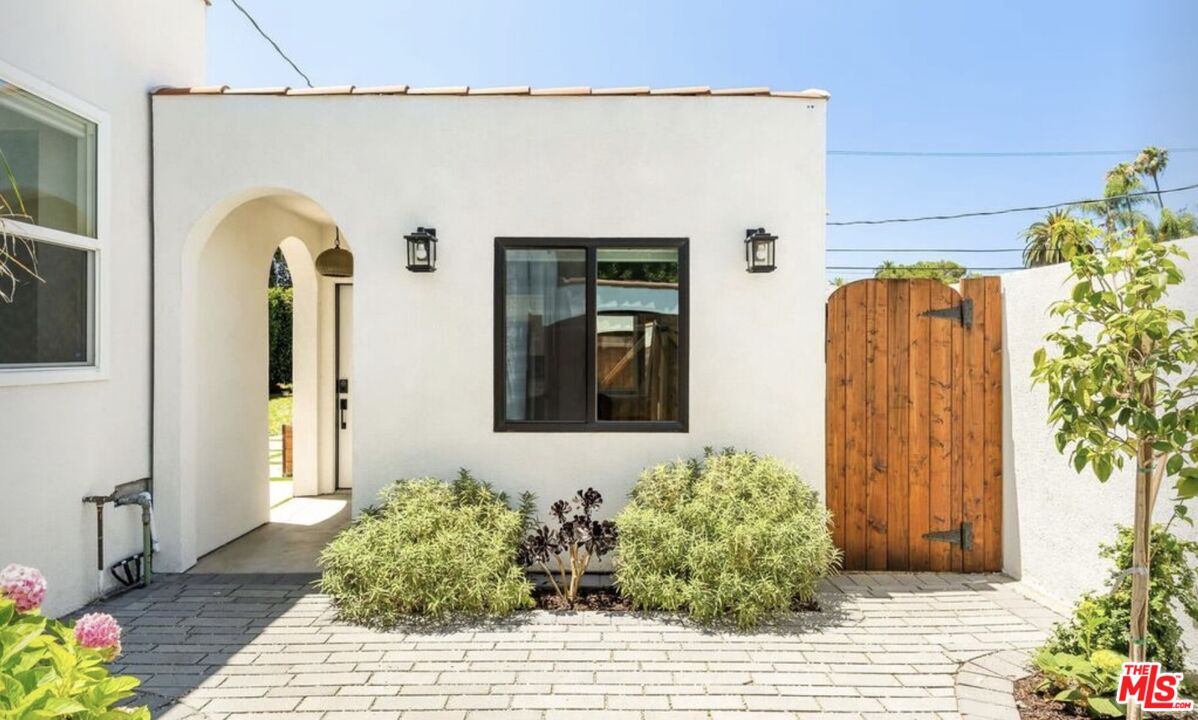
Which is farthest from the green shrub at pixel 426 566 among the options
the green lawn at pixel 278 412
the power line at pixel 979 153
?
the power line at pixel 979 153

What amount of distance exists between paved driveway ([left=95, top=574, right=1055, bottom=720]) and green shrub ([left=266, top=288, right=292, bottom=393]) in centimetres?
1159

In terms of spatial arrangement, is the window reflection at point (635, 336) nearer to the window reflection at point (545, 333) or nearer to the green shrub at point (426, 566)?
the window reflection at point (545, 333)

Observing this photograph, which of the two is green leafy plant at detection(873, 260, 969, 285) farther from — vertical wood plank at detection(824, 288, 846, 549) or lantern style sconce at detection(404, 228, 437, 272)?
lantern style sconce at detection(404, 228, 437, 272)

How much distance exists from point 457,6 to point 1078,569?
8.99 meters

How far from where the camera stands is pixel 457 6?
8.30 metres

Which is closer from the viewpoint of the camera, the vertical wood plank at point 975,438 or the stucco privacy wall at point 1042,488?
the stucco privacy wall at point 1042,488

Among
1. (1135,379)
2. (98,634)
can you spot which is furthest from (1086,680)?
(98,634)

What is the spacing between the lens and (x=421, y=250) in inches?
194

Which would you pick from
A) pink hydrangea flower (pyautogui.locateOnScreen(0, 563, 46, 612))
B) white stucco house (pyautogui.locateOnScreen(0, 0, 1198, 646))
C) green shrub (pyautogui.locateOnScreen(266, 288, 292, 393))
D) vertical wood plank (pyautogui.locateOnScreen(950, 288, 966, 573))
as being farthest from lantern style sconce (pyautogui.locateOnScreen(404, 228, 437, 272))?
green shrub (pyautogui.locateOnScreen(266, 288, 292, 393))

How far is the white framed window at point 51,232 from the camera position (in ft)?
12.9

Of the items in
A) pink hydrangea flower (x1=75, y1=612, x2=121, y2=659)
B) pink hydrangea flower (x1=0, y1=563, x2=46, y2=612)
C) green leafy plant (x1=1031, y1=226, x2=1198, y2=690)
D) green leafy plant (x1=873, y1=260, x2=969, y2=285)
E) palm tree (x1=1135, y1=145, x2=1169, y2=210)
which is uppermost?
palm tree (x1=1135, y1=145, x2=1169, y2=210)

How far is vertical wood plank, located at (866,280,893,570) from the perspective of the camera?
17.2ft

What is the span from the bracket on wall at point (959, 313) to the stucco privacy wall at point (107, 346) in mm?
6405

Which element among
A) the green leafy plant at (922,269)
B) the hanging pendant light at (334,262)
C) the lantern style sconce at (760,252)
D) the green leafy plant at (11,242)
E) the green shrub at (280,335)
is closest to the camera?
the green leafy plant at (11,242)
